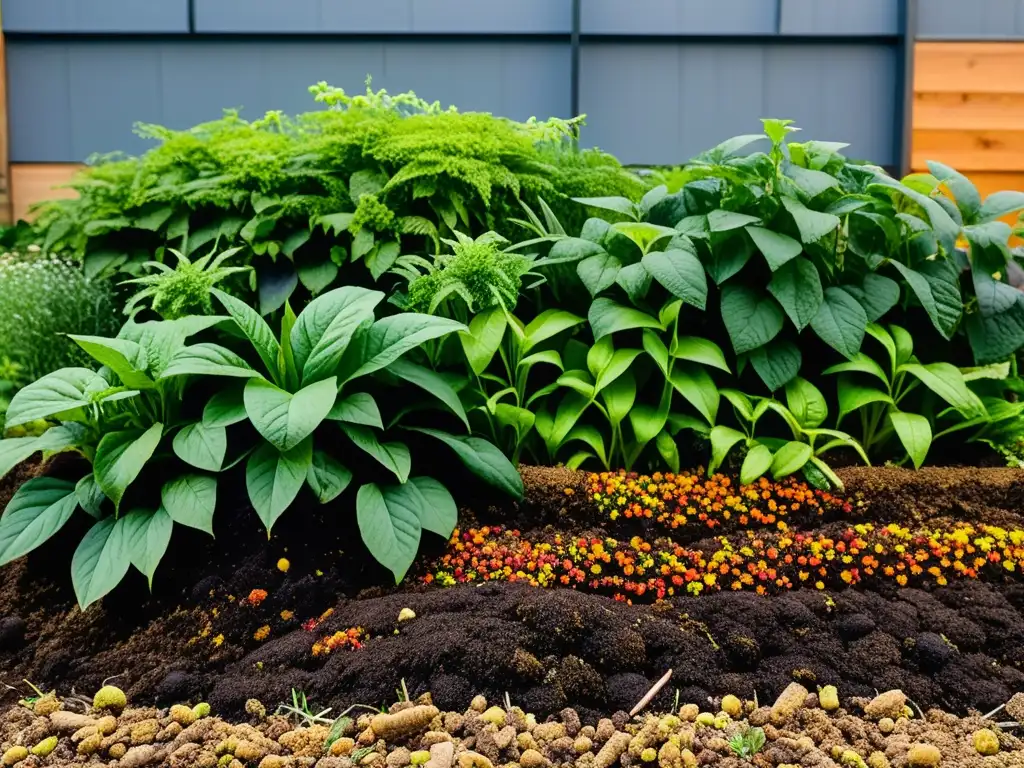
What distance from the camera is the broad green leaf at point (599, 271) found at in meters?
2.49

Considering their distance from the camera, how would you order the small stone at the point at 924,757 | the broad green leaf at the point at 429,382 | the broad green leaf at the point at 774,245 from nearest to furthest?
1. the small stone at the point at 924,757
2. the broad green leaf at the point at 429,382
3. the broad green leaf at the point at 774,245

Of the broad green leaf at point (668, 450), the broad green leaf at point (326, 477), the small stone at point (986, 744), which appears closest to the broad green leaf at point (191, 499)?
the broad green leaf at point (326, 477)

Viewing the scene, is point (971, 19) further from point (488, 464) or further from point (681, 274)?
point (488, 464)

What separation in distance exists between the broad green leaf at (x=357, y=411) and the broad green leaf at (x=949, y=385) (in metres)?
→ 1.66

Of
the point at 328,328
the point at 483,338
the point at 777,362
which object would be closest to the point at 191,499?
the point at 328,328

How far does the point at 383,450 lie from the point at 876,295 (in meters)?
1.65

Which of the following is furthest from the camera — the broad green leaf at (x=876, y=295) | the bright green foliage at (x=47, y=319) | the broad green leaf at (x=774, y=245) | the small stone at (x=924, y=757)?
the bright green foliage at (x=47, y=319)

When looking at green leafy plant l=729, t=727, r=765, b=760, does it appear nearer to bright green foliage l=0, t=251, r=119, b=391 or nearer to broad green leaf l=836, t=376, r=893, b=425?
broad green leaf l=836, t=376, r=893, b=425

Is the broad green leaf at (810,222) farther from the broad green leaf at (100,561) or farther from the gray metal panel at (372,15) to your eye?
the gray metal panel at (372,15)

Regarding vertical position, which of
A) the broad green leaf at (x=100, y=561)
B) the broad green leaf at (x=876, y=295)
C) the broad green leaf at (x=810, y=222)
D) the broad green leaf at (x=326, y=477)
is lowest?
the broad green leaf at (x=100, y=561)

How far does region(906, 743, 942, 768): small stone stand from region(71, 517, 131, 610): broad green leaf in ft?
5.64

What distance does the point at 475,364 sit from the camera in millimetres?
2377

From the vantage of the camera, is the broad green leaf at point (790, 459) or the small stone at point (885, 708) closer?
the small stone at point (885, 708)

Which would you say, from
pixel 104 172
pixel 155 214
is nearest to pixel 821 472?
pixel 155 214
